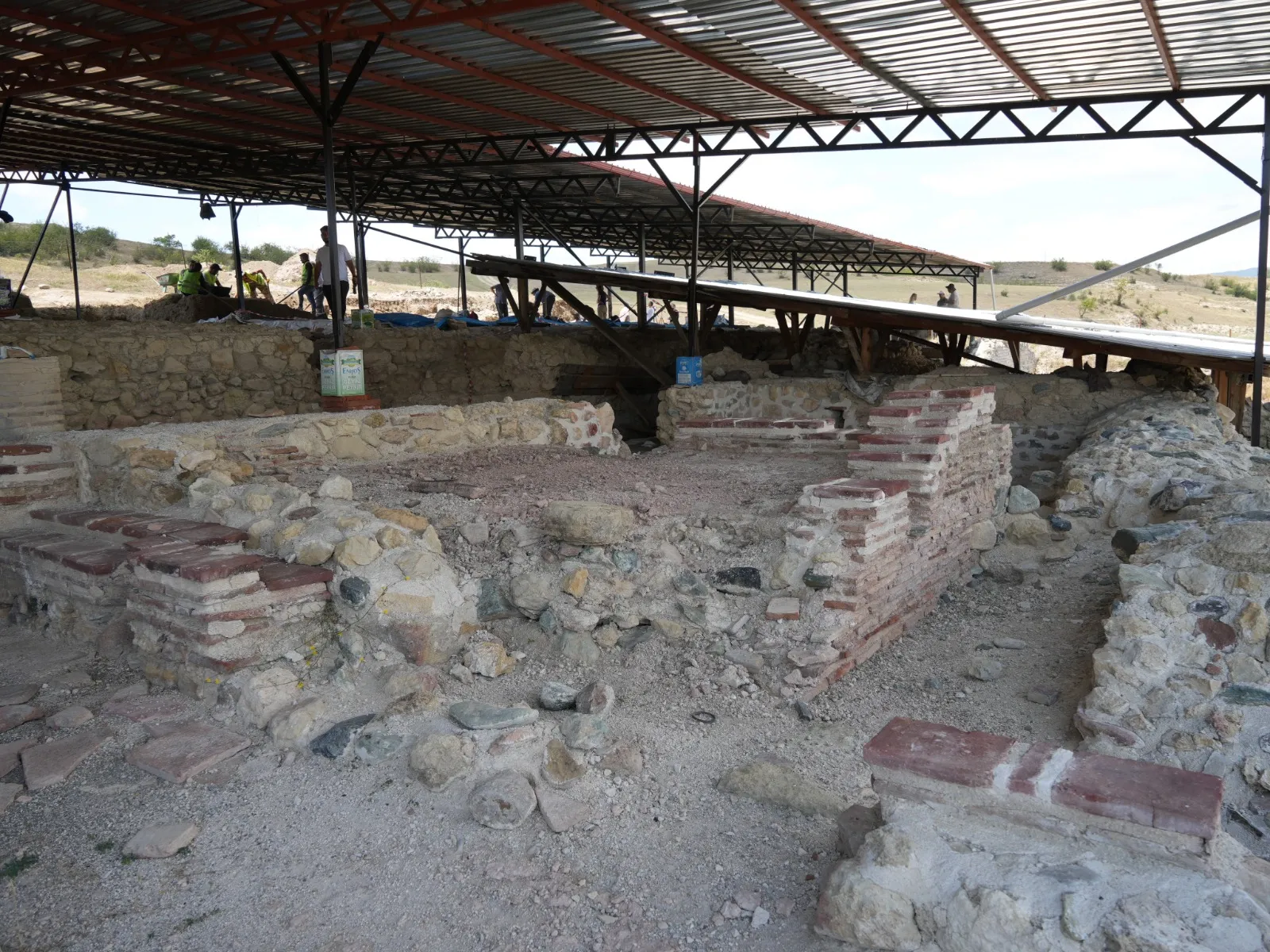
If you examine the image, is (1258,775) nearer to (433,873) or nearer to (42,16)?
(433,873)

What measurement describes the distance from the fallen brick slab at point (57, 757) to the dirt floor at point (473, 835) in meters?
0.04

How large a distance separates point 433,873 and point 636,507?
8.81 feet

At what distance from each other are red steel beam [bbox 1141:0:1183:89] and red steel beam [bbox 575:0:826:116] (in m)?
3.35

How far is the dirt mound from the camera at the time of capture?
1487 cm

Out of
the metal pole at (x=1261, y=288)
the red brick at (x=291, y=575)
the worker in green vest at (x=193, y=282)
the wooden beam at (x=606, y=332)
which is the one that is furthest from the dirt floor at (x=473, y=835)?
the worker in green vest at (x=193, y=282)

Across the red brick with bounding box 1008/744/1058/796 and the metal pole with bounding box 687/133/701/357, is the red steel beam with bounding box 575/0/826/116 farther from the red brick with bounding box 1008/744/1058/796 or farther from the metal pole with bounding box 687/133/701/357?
the red brick with bounding box 1008/744/1058/796

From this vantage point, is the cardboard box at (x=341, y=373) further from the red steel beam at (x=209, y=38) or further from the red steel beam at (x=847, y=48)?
the red steel beam at (x=847, y=48)

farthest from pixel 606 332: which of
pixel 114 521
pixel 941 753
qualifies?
pixel 941 753

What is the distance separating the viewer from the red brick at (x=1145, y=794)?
86.2 inches

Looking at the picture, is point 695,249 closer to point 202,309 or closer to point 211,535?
point 202,309

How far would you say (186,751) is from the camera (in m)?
3.45

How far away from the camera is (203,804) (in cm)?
319

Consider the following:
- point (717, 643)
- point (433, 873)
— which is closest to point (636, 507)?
point (717, 643)

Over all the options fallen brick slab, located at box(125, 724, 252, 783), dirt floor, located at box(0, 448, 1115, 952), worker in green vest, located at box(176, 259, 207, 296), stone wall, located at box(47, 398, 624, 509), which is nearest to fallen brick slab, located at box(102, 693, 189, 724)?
dirt floor, located at box(0, 448, 1115, 952)
